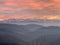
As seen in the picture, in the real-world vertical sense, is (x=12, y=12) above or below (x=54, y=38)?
above

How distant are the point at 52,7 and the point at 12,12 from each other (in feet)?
1.90

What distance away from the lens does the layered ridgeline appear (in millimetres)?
3514

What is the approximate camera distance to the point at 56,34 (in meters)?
3.55

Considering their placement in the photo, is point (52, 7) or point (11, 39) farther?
point (52, 7)

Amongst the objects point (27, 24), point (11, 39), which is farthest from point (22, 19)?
point (11, 39)

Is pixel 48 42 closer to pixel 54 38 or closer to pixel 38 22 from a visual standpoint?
pixel 54 38

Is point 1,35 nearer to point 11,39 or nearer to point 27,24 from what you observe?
point 11,39

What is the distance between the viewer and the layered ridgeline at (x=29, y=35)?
11.5 ft

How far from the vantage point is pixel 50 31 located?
359cm

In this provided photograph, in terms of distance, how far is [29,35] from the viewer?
3574 mm

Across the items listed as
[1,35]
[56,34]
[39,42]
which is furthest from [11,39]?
[56,34]

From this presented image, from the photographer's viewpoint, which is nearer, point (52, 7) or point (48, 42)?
point (48, 42)

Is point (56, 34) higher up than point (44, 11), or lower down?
lower down

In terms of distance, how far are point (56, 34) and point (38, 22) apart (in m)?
0.32
